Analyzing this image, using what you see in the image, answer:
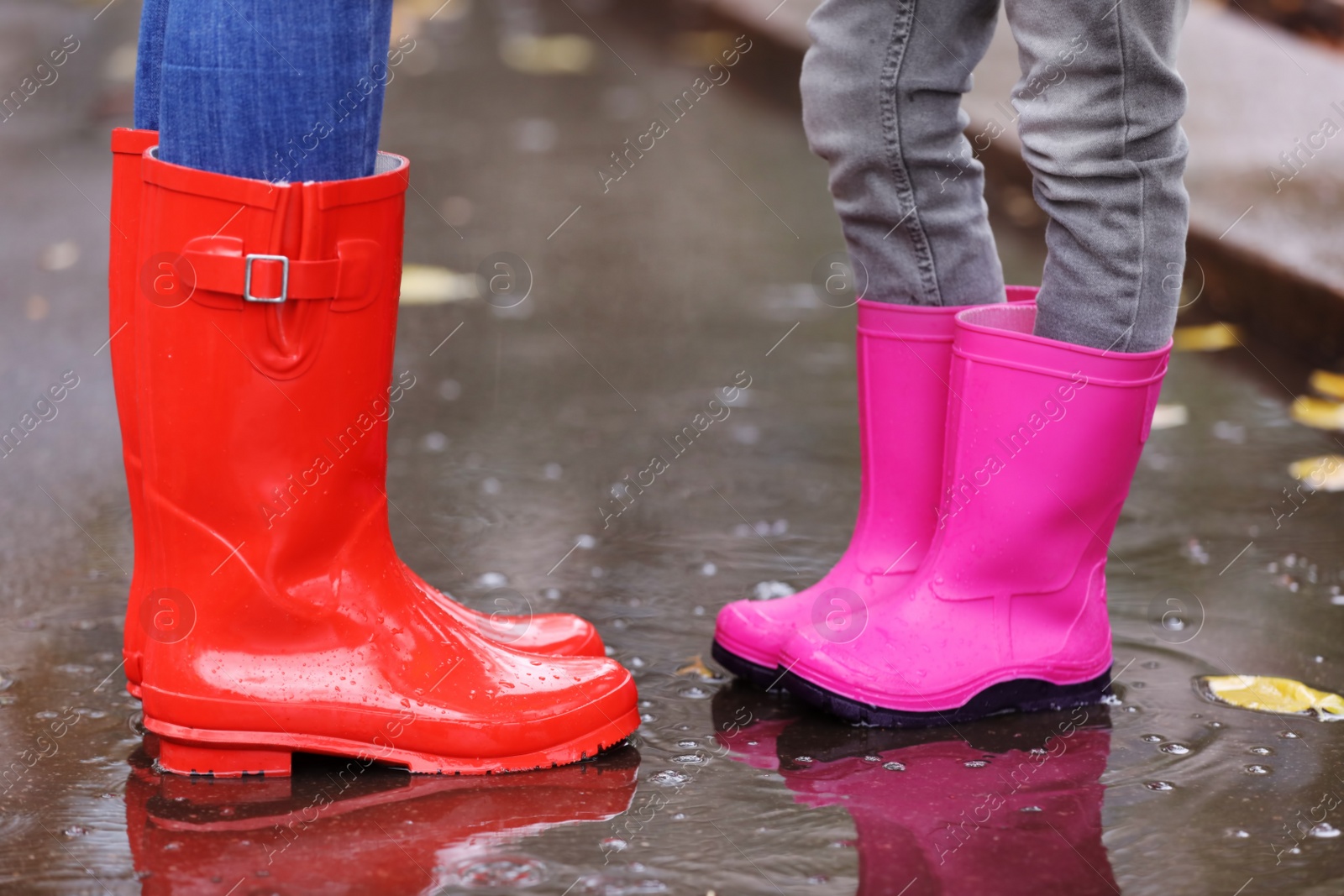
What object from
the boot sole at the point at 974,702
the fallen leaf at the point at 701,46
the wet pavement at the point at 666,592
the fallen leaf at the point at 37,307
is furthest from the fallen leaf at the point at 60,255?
the fallen leaf at the point at 701,46

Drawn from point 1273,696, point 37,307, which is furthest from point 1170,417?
point 37,307

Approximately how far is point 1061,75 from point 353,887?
3.02 feet

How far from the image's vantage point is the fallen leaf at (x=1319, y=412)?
2.46 meters

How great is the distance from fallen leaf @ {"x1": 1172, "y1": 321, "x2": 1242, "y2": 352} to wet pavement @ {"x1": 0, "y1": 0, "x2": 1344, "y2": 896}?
0.20 feet

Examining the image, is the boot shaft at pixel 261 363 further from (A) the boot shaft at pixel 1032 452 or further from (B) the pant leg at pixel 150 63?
(A) the boot shaft at pixel 1032 452

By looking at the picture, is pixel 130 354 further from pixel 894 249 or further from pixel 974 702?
pixel 974 702

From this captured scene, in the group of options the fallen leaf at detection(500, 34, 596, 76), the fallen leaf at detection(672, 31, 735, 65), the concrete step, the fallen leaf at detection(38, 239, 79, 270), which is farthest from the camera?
the fallen leaf at detection(672, 31, 735, 65)

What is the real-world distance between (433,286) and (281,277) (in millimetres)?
1855

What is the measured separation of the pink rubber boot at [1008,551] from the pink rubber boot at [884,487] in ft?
0.16

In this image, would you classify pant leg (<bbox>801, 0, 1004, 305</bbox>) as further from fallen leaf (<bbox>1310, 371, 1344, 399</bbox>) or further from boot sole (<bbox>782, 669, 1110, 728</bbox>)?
fallen leaf (<bbox>1310, 371, 1344, 399</bbox>)

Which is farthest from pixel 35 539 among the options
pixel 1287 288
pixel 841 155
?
pixel 1287 288

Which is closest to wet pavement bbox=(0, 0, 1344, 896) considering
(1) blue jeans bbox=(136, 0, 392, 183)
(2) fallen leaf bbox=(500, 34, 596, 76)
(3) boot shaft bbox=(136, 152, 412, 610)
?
(3) boot shaft bbox=(136, 152, 412, 610)

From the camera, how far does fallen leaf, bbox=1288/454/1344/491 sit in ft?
7.21

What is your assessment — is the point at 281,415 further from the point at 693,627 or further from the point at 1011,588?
the point at 1011,588
